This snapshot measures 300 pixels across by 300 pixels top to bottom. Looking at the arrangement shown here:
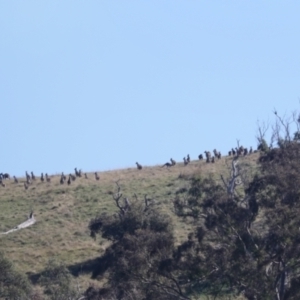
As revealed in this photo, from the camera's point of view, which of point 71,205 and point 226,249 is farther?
→ point 71,205

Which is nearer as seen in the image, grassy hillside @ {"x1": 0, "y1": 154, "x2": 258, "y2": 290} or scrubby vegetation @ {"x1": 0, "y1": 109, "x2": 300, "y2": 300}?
scrubby vegetation @ {"x1": 0, "y1": 109, "x2": 300, "y2": 300}

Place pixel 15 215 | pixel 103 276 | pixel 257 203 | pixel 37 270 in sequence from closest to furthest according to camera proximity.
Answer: pixel 257 203
pixel 103 276
pixel 37 270
pixel 15 215

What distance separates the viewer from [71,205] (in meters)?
77.4

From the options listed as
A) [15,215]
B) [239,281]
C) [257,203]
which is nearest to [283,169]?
[257,203]

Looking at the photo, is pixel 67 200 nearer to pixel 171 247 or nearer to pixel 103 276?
pixel 103 276

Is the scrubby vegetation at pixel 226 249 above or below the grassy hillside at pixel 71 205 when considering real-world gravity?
below

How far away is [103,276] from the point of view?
50.4 metres

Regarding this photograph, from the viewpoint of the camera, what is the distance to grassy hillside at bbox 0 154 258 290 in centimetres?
6456

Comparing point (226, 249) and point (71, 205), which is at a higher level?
point (71, 205)

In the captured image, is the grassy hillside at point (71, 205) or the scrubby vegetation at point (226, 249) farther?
the grassy hillside at point (71, 205)

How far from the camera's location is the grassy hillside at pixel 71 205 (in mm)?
64562

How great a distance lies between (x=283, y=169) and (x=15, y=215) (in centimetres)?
4004

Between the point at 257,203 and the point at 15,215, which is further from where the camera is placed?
the point at 15,215

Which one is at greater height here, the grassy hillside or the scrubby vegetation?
the grassy hillside
